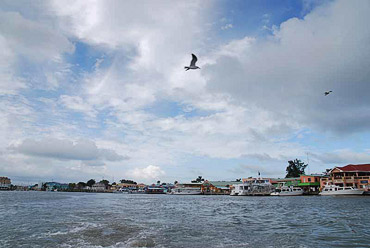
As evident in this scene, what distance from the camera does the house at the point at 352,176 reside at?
207 feet

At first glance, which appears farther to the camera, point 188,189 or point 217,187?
point 217,187

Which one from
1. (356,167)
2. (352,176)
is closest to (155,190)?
(352,176)

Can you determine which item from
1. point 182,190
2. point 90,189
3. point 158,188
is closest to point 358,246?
point 182,190

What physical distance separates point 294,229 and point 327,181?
6120 centimetres

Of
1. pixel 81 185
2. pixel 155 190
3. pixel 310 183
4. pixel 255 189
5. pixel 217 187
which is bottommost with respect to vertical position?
pixel 155 190

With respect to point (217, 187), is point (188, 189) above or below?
below

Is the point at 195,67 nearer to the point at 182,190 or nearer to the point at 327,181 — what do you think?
the point at 327,181

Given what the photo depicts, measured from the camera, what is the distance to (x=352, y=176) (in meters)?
63.7

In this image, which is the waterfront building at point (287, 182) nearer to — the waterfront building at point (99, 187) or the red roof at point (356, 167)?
the red roof at point (356, 167)

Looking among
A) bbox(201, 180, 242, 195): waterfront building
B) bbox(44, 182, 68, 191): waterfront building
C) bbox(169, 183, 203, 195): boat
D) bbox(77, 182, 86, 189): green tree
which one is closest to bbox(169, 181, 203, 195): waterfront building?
bbox(169, 183, 203, 195): boat

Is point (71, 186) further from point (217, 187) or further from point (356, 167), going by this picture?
point (356, 167)

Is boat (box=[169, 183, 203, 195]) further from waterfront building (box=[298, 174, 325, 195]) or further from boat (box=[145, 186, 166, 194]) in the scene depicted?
waterfront building (box=[298, 174, 325, 195])

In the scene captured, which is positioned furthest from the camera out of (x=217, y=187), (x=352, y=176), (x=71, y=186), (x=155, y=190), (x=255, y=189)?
(x=71, y=186)

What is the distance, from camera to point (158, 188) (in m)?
135
